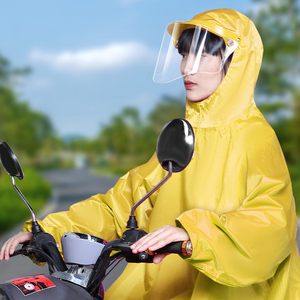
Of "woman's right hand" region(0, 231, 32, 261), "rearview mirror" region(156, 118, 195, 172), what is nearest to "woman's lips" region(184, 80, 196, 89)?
"rearview mirror" region(156, 118, 195, 172)

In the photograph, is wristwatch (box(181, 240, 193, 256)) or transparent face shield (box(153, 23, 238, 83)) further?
transparent face shield (box(153, 23, 238, 83))

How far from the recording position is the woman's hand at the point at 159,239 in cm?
172

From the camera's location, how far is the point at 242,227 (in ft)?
5.98

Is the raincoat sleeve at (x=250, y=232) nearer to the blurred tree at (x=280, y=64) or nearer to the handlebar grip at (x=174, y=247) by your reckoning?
the handlebar grip at (x=174, y=247)

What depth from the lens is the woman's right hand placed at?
216cm

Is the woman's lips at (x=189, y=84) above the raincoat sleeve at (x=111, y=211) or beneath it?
above

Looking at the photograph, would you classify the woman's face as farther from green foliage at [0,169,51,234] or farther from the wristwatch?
green foliage at [0,169,51,234]

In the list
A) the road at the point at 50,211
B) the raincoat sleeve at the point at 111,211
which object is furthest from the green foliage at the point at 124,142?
the raincoat sleeve at the point at 111,211

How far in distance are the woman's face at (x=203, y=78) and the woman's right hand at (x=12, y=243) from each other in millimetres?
785

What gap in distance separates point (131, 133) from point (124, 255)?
30.7m

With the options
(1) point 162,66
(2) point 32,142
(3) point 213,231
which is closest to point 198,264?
(3) point 213,231

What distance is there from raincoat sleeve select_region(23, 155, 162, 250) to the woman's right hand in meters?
0.18

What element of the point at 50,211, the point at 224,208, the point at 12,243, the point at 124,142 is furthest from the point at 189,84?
the point at 124,142

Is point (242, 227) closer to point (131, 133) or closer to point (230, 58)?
point (230, 58)
